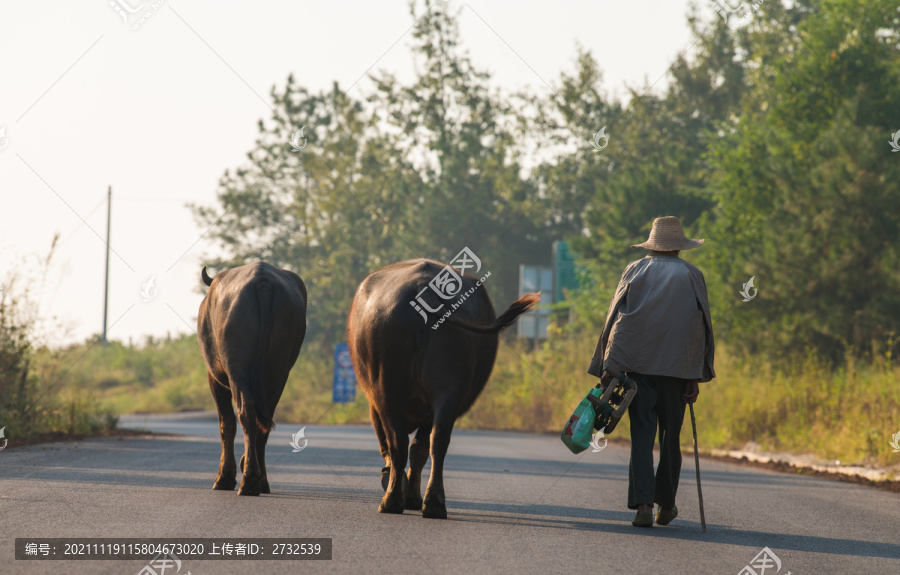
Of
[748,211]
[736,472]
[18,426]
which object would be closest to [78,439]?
[18,426]

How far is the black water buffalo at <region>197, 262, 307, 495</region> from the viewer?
827 centimetres

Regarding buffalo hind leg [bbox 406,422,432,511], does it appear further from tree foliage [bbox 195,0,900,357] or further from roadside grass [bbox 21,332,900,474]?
tree foliage [bbox 195,0,900,357]

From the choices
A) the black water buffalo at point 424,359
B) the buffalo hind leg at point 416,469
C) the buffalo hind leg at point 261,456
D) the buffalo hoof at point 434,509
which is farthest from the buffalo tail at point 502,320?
the buffalo hind leg at point 261,456

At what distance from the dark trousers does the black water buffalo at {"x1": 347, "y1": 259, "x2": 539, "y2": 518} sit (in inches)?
40.1

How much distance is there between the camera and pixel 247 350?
8.52 meters

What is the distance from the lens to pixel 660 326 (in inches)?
279

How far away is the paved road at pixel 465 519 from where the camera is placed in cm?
552

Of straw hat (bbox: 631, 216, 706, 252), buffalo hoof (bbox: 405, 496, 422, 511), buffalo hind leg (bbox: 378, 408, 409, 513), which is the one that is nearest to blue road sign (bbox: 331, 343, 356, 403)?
buffalo hoof (bbox: 405, 496, 422, 511)

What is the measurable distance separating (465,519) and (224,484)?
2.47m

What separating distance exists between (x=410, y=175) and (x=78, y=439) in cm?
3647

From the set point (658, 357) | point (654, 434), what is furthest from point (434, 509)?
point (658, 357)

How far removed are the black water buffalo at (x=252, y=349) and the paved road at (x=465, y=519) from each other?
38 centimetres

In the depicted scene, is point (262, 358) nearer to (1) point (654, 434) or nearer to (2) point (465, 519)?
(2) point (465, 519)

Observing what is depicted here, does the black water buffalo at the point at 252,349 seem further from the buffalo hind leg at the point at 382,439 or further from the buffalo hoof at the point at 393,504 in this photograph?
the buffalo hoof at the point at 393,504
